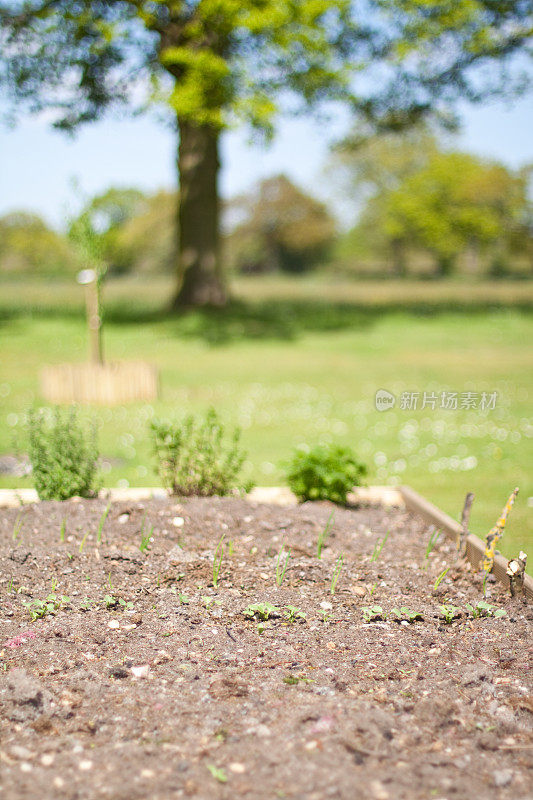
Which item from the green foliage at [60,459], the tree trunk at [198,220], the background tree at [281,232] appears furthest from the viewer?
the background tree at [281,232]

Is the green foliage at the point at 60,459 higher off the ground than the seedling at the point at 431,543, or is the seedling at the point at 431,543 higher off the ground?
the green foliage at the point at 60,459

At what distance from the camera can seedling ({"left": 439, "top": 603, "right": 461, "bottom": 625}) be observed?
3.60 meters

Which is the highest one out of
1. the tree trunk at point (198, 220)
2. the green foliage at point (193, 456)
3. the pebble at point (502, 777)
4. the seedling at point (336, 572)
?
the tree trunk at point (198, 220)

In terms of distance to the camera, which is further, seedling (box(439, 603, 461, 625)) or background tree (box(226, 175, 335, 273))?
background tree (box(226, 175, 335, 273))

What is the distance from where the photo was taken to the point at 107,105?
21547 mm

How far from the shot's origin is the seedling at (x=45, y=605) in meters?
3.56

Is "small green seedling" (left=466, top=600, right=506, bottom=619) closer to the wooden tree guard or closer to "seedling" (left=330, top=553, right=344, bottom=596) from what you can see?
"seedling" (left=330, top=553, right=344, bottom=596)

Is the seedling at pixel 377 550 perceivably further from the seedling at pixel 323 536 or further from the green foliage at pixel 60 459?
the green foliage at pixel 60 459

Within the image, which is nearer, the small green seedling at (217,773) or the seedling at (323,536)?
the small green seedling at (217,773)

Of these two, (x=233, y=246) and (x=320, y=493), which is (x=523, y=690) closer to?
(x=320, y=493)

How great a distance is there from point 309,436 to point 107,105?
16589 mm

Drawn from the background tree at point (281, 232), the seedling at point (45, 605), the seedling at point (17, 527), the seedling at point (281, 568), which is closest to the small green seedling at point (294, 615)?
the seedling at point (281, 568)

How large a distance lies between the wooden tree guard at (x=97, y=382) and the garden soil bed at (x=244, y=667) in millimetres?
6522

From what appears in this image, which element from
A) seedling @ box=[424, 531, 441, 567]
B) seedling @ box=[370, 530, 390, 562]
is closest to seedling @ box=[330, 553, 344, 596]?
seedling @ box=[370, 530, 390, 562]
